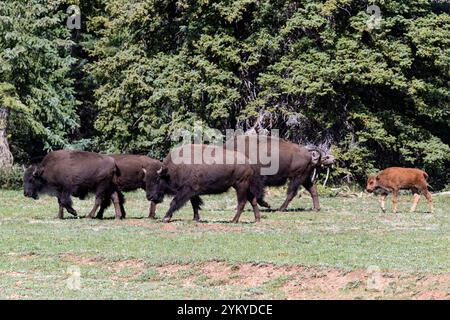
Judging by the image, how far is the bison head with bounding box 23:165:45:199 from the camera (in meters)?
25.2

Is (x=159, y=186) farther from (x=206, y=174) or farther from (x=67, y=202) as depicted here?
(x=67, y=202)

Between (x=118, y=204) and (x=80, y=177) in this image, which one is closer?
(x=80, y=177)

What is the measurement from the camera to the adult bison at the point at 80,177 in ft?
80.7

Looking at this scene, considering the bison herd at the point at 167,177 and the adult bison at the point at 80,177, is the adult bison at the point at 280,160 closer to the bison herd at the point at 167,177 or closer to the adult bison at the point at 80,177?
the bison herd at the point at 167,177

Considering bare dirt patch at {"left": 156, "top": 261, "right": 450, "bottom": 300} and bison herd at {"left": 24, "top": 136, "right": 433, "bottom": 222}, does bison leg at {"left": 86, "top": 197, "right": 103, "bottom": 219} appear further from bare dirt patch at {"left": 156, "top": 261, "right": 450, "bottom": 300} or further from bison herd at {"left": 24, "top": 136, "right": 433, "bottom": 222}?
bare dirt patch at {"left": 156, "top": 261, "right": 450, "bottom": 300}

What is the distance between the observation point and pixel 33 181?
83.6 feet

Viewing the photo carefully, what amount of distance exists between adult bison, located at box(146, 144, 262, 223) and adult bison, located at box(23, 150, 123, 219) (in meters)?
1.43

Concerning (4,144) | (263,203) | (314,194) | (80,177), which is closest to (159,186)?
(80,177)

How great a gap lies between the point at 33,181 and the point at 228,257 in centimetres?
850

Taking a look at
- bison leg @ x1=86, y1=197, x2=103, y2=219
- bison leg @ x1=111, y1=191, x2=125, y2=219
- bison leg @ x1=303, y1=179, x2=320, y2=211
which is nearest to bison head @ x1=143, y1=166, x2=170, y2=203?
bison leg @ x1=111, y1=191, x2=125, y2=219

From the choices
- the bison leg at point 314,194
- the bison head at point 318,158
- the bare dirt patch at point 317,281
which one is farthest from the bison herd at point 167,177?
the bare dirt patch at point 317,281

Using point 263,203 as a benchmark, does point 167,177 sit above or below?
above

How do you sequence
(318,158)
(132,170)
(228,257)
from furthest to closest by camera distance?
(318,158) → (132,170) → (228,257)

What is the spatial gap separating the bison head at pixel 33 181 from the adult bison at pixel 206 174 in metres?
3.10
